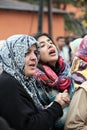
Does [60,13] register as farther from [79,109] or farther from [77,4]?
[79,109]

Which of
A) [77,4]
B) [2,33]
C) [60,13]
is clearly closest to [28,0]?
[77,4]

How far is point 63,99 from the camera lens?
14.2 ft

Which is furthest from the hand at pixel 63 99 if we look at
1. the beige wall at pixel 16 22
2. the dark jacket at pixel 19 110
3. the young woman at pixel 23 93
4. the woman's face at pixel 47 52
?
the beige wall at pixel 16 22

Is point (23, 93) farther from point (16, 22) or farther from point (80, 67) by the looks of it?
point (16, 22)

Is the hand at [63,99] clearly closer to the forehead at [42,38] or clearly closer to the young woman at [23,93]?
the young woman at [23,93]

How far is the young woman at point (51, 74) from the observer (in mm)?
4631

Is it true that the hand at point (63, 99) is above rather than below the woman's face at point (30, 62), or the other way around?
below

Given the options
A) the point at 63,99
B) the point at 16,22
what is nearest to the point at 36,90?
the point at 63,99

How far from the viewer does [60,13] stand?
22344 mm

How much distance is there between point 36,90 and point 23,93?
0.36 meters

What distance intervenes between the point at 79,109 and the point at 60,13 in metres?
18.2

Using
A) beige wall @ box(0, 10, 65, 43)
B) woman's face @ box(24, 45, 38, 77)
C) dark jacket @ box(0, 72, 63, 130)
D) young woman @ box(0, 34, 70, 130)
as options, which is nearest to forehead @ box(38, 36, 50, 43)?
young woman @ box(0, 34, 70, 130)

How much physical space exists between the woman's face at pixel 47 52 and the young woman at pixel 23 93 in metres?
0.56

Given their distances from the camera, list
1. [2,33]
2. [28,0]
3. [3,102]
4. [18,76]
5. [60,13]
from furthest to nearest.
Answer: [28,0]
[60,13]
[2,33]
[18,76]
[3,102]
